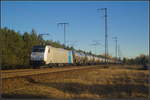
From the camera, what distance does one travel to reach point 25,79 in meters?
15.9

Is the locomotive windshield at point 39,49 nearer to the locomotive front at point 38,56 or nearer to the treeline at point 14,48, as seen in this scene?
the locomotive front at point 38,56

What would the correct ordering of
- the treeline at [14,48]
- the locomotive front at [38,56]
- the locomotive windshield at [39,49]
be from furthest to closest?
the treeline at [14,48] → the locomotive windshield at [39,49] → the locomotive front at [38,56]

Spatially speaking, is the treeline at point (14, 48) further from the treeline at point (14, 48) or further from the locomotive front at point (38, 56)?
the locomotive front at point (38, 56)

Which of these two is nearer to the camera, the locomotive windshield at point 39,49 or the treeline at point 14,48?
the locomotive windshield at point 39,49

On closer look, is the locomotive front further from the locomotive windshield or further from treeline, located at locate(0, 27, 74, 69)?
treeline, located at locate(0, 27, 74, 69)

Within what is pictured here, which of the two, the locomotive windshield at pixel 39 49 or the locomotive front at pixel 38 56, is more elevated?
the locomotive windshield at pixel 39 49

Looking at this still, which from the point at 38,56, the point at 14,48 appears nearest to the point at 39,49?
Result: the point at 38,56

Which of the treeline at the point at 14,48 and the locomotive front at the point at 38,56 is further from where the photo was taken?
the treeline at the point at 14,48

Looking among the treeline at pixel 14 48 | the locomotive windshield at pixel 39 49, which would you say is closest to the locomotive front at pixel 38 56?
the locomotive windshield at pixel 39 49

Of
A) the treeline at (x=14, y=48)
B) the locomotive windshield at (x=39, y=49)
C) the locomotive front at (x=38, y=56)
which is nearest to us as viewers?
the locomotive front at (x=38, y=56)

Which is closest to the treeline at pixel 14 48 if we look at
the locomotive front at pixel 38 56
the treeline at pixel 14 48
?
the treeline at pixel 14 48

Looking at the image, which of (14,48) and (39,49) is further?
(14,48)

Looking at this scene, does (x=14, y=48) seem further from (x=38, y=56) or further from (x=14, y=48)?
(x=38, y=56)

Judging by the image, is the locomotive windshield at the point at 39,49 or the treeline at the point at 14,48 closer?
the locomotive windshield at the point at 39,49
